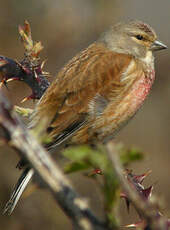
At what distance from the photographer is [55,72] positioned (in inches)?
216

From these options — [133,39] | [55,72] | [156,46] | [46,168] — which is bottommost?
[55,72]

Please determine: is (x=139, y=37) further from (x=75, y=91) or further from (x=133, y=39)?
(x=75, y=91)

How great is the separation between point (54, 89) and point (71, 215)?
102 inches

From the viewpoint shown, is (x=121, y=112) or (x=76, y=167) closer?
(x=76, y=167)

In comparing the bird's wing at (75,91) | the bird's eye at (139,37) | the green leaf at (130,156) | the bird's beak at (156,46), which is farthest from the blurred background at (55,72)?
the green leaf at (130,156)

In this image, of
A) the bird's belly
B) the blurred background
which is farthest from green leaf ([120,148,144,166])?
the blurred background

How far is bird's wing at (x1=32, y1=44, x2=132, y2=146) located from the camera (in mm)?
3543

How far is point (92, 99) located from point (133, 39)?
1.09m

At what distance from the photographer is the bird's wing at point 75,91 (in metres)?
3.54

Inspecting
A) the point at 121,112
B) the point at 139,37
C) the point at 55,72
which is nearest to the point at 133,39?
the point at 139,37

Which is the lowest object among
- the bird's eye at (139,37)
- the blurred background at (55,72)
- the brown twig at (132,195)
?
the blurred background at (55,72)

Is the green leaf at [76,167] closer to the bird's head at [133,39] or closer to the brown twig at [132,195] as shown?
the brown twig at [132,195]

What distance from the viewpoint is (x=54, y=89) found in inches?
142

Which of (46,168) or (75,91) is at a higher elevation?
(46,168)
